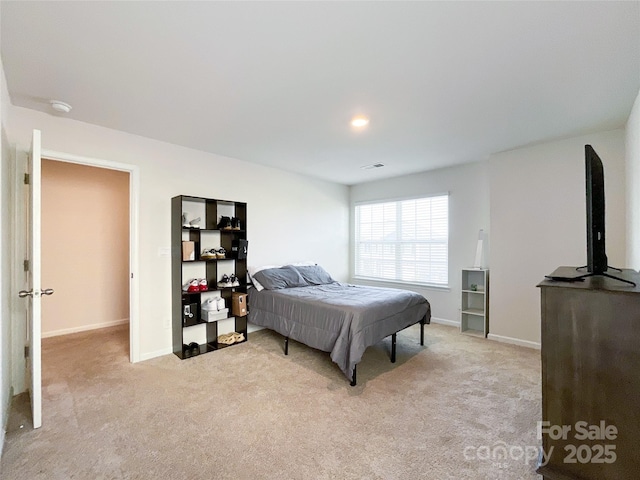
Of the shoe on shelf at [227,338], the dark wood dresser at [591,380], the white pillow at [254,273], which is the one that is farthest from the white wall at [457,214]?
the shoe on shelf at [227,338]

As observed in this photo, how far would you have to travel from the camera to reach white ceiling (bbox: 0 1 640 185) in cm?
153

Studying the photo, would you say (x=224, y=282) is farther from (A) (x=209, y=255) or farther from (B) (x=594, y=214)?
(B) (x=594, y=214)

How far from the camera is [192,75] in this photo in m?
2.07

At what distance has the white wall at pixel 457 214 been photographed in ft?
14.3

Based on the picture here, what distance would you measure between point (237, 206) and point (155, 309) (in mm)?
1594

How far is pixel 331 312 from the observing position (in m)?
2.90

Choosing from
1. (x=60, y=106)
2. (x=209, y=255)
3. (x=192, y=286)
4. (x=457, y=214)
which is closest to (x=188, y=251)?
(x=209, y=255)

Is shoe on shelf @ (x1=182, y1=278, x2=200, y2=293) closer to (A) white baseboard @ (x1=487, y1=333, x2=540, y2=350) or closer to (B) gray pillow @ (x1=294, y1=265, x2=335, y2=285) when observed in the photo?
(B) gray pillow @ (x1=294, y1=265, x2=335, y2=285)

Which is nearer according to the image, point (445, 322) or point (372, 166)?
point (372, 166)

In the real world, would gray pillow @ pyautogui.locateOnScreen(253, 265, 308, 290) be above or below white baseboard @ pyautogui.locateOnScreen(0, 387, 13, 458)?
above

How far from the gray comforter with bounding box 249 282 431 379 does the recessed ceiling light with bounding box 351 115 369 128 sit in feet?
5.97

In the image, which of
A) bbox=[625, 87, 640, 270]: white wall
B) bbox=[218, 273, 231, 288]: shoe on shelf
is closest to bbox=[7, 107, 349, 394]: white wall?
bbox=[218, 273, 231, 288]: shoe on shelf

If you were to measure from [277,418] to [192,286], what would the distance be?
1964 mm

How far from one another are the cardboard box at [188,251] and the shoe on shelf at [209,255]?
115mm
